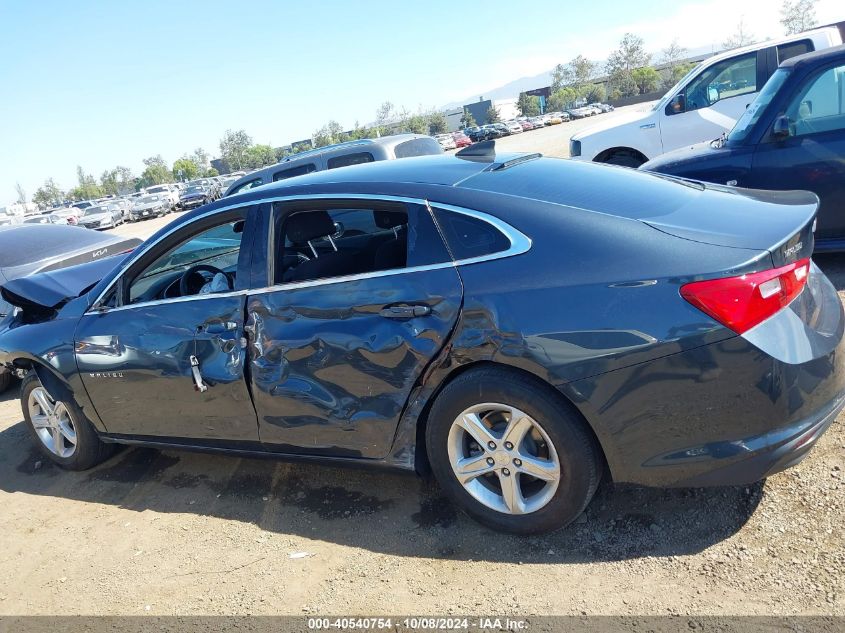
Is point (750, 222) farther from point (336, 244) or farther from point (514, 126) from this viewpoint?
point (514, 126)

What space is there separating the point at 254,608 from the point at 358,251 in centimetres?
177

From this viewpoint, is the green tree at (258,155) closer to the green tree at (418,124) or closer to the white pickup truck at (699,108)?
the green tree at (418,124)

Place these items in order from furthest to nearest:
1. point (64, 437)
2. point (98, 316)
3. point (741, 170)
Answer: point (741, 170) < point (64, 437) < point (98, 316)

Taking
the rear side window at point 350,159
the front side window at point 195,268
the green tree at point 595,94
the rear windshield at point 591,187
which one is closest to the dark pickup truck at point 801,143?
the rear windshield at point 591,187

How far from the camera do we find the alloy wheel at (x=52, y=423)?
14.5 feet

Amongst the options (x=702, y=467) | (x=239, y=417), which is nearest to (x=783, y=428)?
(x=702, y=467)

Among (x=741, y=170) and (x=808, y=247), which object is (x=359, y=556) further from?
(x=741, y=170)

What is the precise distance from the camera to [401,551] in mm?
3062

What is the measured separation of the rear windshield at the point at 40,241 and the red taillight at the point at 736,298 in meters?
6.76

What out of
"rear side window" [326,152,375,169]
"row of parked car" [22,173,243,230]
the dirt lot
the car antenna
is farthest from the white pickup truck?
"row of parked car" [22,173,243,230]

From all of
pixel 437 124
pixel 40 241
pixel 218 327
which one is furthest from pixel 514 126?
pixel 218 327

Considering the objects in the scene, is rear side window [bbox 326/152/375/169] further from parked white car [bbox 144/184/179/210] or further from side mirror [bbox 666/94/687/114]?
parked white car [bbox 144/184/179/210]

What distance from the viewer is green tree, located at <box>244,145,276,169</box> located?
118075 millimetres

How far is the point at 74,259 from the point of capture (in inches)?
277
